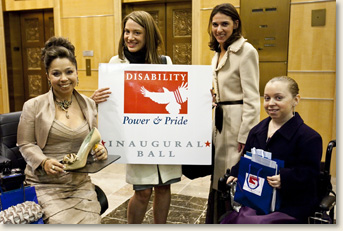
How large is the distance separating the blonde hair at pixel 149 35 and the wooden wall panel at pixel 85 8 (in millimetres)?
2923

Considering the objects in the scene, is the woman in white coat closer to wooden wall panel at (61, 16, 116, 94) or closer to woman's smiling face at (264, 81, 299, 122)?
woman's smiling face at (264, 81, 299, 122)

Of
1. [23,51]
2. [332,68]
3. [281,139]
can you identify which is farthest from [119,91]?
[23,51]

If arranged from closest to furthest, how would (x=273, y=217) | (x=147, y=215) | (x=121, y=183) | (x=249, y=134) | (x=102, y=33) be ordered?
1. (x=273, y=217)
2. (x=249, y=134)
3. (x=147, y=215)
4. (x=121, y=183)
5. (x=102, y=33)

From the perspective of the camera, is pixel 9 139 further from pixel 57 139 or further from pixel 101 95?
pixel 101 95

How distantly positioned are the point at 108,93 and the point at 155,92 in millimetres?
266

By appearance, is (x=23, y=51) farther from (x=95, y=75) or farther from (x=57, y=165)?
(x=57, y=165)

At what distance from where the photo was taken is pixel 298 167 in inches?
59.7

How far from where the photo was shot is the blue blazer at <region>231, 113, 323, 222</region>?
4.91 ft

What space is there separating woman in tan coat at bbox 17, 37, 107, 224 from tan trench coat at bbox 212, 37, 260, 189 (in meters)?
0.79

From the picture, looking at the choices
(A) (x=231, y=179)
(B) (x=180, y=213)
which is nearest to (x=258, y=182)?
(A) (x=231, y=179)

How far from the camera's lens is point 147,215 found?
269cm

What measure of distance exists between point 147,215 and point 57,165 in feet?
4.38

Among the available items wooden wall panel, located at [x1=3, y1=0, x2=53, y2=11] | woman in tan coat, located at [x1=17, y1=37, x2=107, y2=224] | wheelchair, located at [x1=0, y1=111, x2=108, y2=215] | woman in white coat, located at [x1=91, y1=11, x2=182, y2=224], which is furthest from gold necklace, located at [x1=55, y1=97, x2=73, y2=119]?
wooden wall panel, located at [x1=3, y1=0, x2=53, y2=11]

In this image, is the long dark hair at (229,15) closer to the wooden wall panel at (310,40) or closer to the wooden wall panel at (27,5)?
the wooden wall panel at (310,40)
